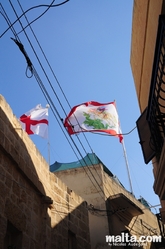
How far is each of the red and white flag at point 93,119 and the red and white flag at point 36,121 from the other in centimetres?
83

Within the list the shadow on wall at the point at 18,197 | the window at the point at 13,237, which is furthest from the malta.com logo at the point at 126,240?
the window at the point at 13,237

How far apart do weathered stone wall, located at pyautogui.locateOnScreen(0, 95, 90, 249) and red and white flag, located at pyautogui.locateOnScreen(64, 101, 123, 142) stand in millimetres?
2991

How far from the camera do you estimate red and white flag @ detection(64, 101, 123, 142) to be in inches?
430

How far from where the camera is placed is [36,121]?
10977mm

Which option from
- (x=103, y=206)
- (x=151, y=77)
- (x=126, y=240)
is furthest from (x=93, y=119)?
(x=151, y=77)

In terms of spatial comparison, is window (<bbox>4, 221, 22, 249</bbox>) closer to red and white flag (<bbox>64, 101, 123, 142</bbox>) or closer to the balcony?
the balcony

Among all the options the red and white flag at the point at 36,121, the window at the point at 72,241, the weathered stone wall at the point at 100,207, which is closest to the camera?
the window at the point at 72,241

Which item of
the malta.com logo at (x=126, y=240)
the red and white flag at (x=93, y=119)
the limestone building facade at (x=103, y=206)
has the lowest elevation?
the malta.com logo at (x=126, y=240)

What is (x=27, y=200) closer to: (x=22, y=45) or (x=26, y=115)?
(x=22, y=45)

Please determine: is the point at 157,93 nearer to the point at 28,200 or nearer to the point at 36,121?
the point at 28,200

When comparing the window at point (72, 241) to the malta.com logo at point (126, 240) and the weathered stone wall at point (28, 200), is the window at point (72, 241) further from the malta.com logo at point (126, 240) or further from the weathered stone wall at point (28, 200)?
the malta.com logo at point (126, 240)

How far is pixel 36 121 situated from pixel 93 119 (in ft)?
6.62

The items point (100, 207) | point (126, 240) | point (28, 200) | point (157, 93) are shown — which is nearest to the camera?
point (157, 93)

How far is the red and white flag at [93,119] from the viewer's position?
10914mm
